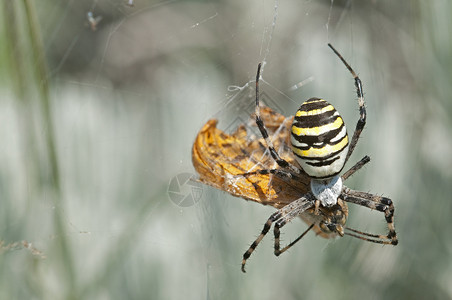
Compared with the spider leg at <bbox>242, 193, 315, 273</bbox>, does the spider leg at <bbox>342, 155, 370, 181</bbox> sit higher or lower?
higher

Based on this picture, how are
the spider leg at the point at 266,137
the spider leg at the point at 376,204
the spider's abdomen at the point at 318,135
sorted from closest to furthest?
the spider's abdomen at the point at 318,135, the spider leg at the point at 266,137, the spider leg at the point at 376,204

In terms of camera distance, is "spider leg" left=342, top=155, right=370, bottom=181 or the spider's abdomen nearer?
the spider's abdomen

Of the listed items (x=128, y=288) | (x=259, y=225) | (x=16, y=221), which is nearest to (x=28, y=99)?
(x=16, y=221)

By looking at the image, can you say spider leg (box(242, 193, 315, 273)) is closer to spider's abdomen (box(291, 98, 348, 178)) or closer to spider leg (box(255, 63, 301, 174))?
spider leg (box(255, 63, 301, 174))

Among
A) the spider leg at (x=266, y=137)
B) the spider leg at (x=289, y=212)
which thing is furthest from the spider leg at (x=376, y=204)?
the spider leg at (x=266, y=137)

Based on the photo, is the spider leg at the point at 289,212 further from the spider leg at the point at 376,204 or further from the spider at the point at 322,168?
the spider leg at the point at 376,204

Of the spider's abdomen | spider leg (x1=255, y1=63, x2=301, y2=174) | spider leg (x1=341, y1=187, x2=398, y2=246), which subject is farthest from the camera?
spider leg (x1=341, y1=187, x2=398, y2=246)

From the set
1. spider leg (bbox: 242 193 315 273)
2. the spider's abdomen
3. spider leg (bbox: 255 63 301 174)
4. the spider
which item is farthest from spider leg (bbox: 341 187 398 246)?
the spider's abdomen
